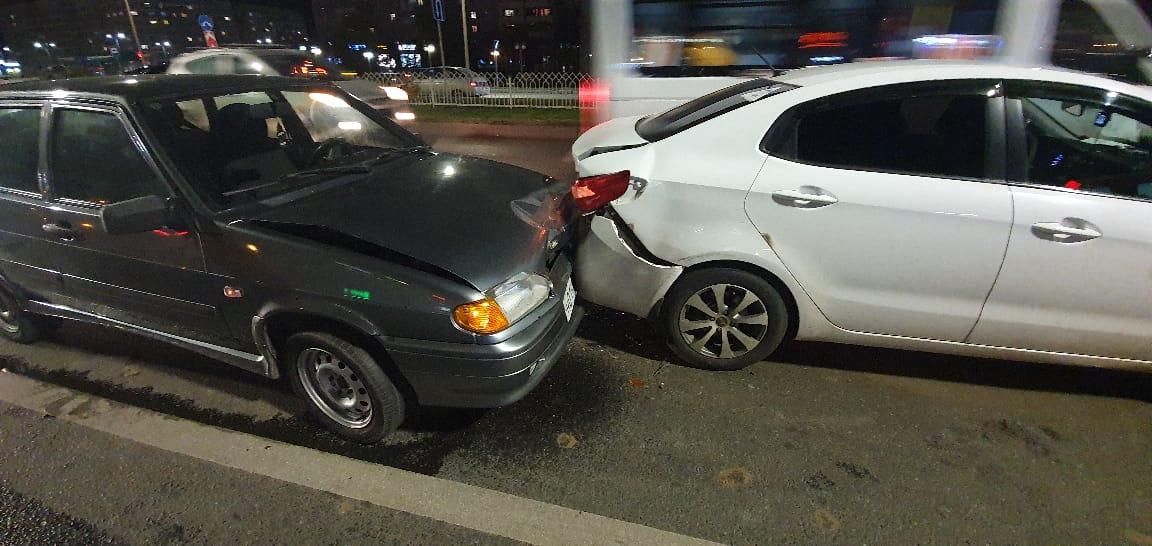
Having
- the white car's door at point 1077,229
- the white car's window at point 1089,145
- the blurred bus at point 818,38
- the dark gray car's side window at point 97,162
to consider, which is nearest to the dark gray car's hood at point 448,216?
the dark gray car's side window at point 97,162

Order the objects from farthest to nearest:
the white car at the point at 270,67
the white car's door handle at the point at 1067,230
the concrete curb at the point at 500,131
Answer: the concrete curb at the point at 500,131 → the white car at the point at 270,67 → the white car's door handle at the point at 1067,230

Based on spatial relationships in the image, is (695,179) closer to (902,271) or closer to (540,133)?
(902,271)

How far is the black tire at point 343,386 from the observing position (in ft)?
8.18

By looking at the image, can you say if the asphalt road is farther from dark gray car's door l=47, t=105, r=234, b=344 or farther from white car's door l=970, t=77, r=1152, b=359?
dark gray car's door l=47, t=105, r=234, b=344

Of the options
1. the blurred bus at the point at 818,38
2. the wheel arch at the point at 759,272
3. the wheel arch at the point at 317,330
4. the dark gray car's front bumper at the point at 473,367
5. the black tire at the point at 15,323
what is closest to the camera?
the dark gray car's front bumper at the point at 473,367

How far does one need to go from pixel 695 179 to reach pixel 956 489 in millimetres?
1731

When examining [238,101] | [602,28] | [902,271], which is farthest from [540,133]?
[902,271]

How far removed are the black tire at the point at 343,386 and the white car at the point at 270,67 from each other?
671 cm

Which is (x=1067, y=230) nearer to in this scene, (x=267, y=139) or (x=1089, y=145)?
(x=1089, y=145)

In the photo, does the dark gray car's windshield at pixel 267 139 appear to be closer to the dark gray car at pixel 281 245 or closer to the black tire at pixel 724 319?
the dark gray car at pixel 281 245

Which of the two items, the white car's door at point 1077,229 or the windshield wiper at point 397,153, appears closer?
the white car's door at point 1077,229

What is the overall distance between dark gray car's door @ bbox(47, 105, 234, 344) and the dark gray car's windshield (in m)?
0.17

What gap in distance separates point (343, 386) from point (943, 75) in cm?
318

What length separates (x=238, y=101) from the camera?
3.17 m
